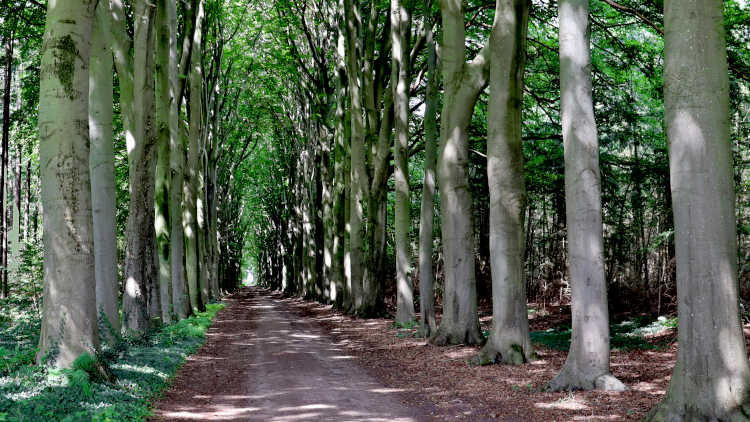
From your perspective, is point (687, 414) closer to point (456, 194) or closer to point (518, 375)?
point (518, 375)

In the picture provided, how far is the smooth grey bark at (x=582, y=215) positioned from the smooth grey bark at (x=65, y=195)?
5873mm

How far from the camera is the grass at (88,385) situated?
560 cm

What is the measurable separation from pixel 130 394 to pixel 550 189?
55.5 feet

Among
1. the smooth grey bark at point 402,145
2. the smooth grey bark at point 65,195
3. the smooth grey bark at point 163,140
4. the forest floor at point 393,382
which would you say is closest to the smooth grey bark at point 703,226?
the forest floor at point 393,382

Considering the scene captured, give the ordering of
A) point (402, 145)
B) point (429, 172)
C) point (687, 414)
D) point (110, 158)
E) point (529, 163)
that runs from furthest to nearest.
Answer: point (529, 163), point (402, 145), point (429, 172), point (110, 158), point (687, 414)

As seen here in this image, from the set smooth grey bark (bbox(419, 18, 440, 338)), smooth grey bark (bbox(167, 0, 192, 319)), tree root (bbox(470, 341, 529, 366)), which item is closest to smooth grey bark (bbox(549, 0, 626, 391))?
tree root (bbox(470, 341, 529, 366))

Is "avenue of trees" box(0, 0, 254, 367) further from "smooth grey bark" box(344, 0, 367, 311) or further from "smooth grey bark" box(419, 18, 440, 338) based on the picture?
"smooth grey bark" box(419, 18, 440, 338)

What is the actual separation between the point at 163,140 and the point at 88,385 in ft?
31.5

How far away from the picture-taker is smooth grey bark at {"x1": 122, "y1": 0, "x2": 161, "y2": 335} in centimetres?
1243

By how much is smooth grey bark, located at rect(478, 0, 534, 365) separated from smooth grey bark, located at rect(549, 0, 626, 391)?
2.07 meters

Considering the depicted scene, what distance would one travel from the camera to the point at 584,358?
7.68 m

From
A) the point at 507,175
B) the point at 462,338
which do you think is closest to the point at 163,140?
the point at 462,338

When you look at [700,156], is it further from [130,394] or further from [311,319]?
[311,319]

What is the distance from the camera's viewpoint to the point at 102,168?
10969 millimetres
